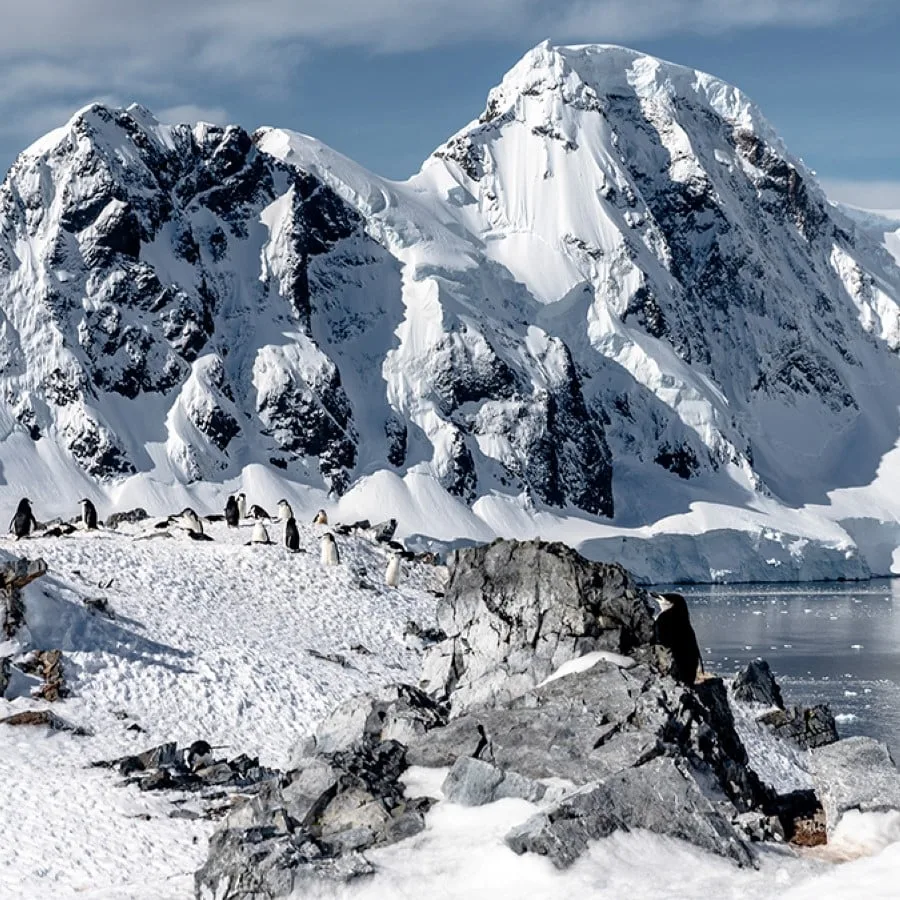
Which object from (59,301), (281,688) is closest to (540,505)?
(59,301)

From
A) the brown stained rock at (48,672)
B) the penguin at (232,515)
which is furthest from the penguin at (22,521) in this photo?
the brown stained rock at (48,672)

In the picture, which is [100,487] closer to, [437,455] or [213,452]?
[213,452]

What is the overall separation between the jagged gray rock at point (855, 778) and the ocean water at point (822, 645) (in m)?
22.2

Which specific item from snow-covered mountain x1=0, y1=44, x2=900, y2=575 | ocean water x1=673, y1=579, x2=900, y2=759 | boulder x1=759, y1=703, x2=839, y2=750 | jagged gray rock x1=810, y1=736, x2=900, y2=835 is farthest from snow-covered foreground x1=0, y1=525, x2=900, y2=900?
snow-covered mountain x1=0, y1=44, x2=900, y2=575

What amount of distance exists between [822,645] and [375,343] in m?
96.9

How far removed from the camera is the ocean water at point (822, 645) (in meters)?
46.5

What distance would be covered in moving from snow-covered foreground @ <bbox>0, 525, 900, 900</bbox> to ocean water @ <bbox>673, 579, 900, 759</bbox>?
15.0 metres

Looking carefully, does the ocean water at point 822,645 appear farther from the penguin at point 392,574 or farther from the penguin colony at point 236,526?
the penguin colony at point 236,526

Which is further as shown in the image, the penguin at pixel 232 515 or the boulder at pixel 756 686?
the penguin at pixel 232 515

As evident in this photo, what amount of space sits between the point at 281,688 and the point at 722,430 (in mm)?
147990

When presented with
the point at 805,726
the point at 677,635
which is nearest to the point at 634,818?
the point at 677,635

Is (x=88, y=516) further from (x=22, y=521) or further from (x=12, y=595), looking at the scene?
(x=12, y=595)

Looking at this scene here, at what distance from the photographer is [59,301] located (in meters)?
136

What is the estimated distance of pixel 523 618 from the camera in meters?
22.1
